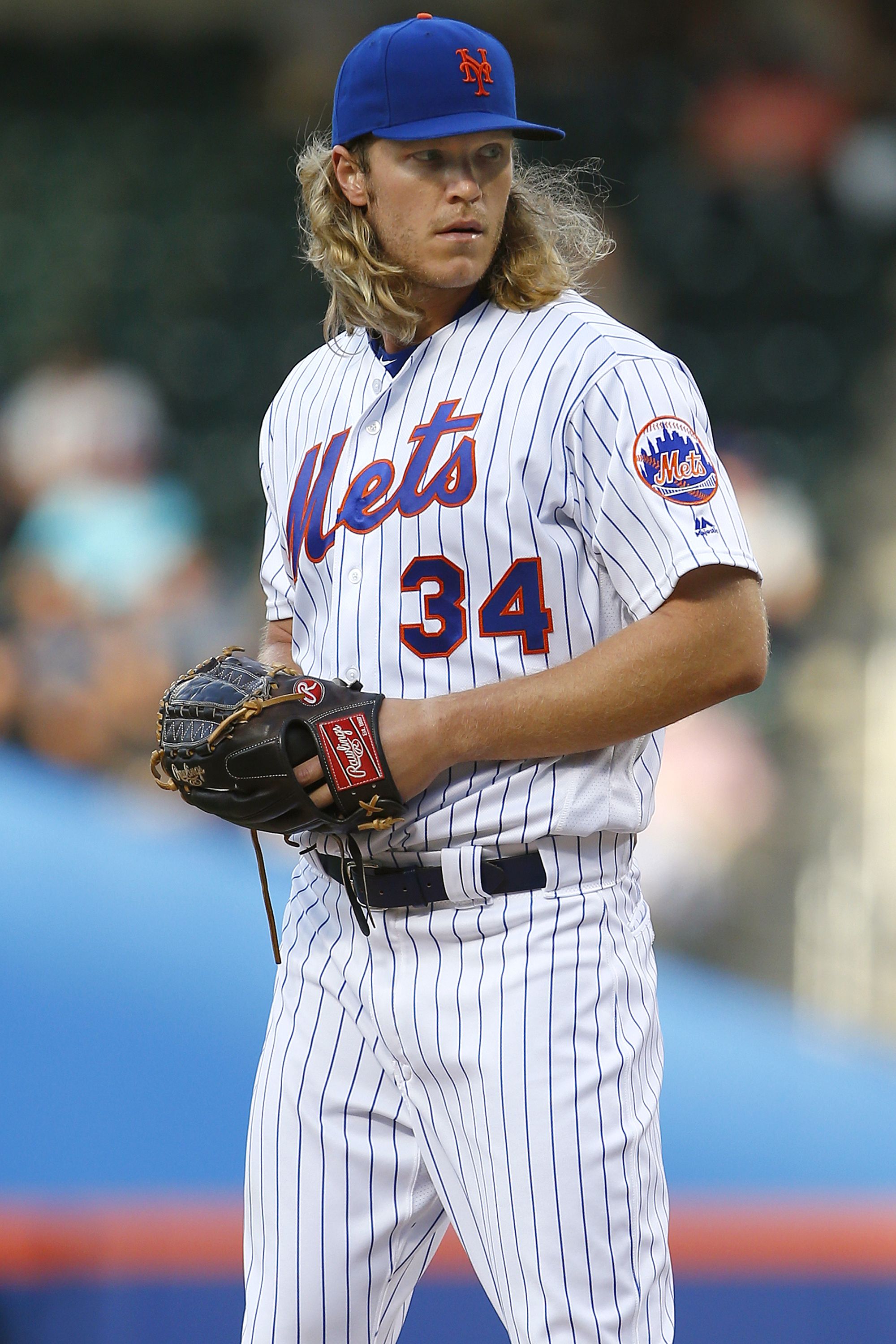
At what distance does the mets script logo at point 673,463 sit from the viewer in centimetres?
118

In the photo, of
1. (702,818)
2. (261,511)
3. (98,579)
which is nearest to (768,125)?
(261,511)

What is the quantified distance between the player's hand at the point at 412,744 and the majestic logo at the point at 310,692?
0.20 ft

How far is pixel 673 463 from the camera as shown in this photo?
1.19m

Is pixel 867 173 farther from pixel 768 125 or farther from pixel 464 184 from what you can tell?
pixel 464 184

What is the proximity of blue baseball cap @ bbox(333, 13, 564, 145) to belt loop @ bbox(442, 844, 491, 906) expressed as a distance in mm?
636

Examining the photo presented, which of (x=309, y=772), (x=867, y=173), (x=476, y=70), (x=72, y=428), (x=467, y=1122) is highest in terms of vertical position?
(x=867, y=173)

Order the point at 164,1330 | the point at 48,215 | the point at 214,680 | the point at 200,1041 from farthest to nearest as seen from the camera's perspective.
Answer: the point at 48,215, the point at 200,1041, the point at 164,1330, the point at 214,680

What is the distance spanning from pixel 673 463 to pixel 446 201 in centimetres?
34

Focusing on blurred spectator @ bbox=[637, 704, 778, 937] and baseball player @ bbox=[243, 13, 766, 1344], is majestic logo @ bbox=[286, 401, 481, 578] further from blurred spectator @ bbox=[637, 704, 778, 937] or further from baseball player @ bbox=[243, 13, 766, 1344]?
blurred spectator @ bbox=[637, 704, 778, 937]

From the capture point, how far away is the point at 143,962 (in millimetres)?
3023

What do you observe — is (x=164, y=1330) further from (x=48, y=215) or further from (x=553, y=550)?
(x=48, y=215)

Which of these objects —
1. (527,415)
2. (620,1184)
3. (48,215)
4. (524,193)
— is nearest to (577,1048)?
(620,1184)

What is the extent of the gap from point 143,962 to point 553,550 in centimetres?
208

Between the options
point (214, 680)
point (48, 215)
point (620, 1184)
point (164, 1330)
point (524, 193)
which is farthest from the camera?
point (48, 215)
